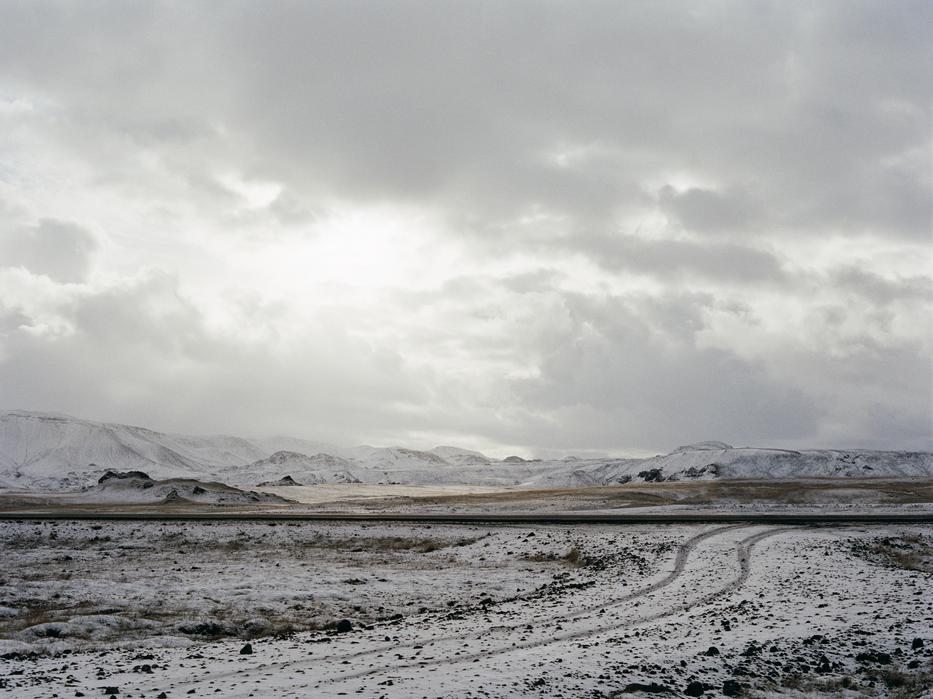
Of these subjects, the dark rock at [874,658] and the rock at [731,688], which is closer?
the rock at [731,688]

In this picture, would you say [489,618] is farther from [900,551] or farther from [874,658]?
[900,551]

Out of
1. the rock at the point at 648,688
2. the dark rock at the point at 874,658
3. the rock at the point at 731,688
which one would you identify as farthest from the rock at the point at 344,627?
the dark rock at the point at 874,658

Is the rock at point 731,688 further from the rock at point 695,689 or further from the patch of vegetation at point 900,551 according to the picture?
the patch of vegetation at point 900,551

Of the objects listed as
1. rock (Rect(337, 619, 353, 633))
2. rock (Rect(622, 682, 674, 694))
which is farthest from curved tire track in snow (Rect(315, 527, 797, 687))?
rock (Rect(337, 619, 353, 633))

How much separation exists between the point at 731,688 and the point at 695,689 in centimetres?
80

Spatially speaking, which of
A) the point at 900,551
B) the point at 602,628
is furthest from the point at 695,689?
the point at 900,551

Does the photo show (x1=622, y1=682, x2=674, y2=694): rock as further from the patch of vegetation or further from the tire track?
the patch of vegetation

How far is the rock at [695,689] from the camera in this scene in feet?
47.5

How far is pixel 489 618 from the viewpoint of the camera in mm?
20969

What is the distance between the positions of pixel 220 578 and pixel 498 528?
70.1 ft

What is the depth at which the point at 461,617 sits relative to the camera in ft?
70.1

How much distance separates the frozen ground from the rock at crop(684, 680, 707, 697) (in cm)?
6

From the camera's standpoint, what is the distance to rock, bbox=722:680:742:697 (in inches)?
576

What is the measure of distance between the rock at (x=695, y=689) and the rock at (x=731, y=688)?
39 centimetres
